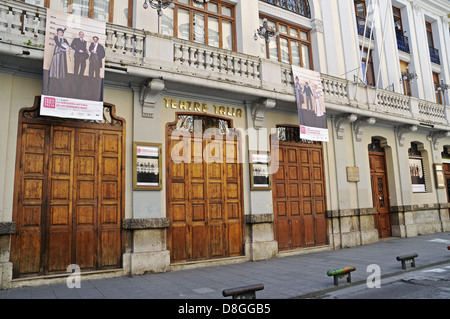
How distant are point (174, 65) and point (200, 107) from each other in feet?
5.16

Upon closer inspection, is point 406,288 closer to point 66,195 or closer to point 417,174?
point 66,195

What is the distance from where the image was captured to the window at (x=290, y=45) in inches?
532

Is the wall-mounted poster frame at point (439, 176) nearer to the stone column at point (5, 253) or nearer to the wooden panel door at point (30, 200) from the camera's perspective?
the wooden panel door at point (30, 200)

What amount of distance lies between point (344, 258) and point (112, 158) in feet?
24.2

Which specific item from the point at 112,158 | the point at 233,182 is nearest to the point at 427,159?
the point at 233,182

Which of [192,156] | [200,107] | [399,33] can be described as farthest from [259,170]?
[399,33]

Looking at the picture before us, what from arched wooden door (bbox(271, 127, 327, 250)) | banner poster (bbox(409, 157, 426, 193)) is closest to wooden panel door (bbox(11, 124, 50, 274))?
arched wooden door (bbox(271, 127, 327, 250))

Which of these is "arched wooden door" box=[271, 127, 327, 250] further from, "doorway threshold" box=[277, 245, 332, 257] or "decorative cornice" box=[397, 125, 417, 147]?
"decorative cornice" box=[397, 125, 417, 147]

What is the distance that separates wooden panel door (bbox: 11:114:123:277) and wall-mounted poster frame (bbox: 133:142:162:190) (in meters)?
0.42

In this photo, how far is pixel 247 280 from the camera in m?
7.75

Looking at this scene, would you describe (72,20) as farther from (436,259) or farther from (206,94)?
(436,259)

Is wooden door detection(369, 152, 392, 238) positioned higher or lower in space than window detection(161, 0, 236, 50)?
lower

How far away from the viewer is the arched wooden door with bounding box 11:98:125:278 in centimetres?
784

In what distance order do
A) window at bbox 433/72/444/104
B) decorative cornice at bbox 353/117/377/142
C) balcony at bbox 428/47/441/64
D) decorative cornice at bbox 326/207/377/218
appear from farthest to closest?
balcony at bbox 428/47/441/64, window at bbox 433/72/444/104, decorative cornice at bbox 353/117/377/142, decorative cornice at bbox 326/207/377/218
